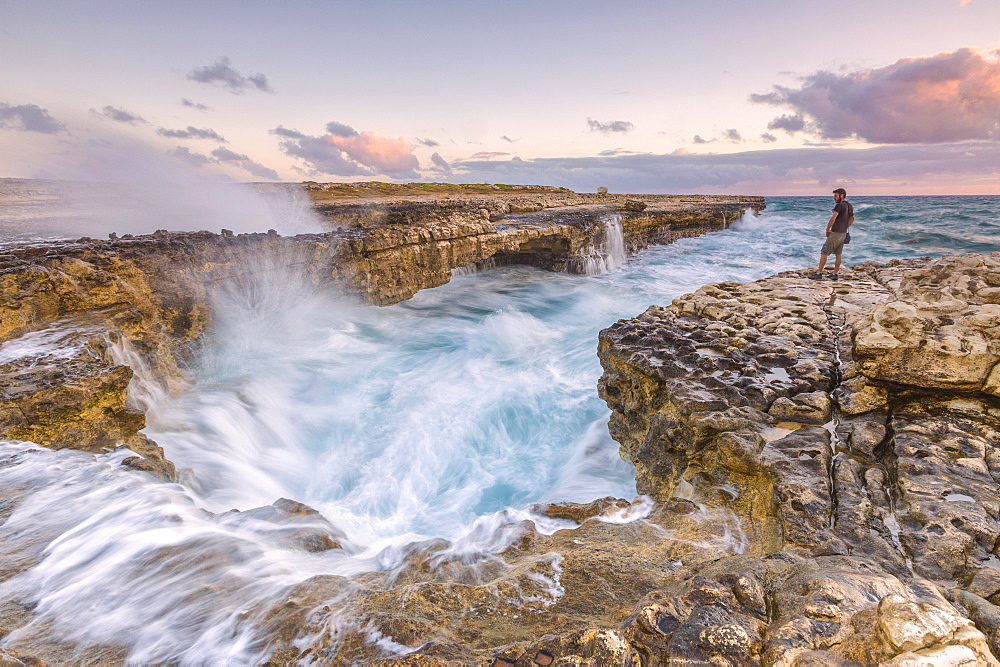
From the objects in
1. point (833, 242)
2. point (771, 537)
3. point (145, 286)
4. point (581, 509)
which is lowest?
point (581, 509)

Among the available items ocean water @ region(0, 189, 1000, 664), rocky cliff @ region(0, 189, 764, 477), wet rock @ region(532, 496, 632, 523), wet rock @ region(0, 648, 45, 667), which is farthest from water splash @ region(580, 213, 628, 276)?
wet rock @ region(0, 648, 45, 667)

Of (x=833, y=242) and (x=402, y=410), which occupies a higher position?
(x=833, y=242)

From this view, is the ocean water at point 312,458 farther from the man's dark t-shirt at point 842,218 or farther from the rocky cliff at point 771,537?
the man's dark t-shirt at point 842,218

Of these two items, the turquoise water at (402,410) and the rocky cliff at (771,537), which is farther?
the turquoise water at (402,410)

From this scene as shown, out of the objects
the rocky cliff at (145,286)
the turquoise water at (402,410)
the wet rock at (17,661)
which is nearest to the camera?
the wet rock at (17,661)

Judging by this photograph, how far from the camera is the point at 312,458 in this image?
6.34 m

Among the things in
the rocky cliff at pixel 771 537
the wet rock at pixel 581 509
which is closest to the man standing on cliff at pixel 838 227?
the rocky cliff at pixel 771 537

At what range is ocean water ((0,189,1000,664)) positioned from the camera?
2.45m

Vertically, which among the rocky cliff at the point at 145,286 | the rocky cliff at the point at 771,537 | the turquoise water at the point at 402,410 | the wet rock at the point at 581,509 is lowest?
the turquoise water at the point at 402,410

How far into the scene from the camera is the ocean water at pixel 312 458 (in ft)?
8.05

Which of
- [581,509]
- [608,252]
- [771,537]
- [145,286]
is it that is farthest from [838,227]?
[145,286]

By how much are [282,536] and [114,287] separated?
555 cm

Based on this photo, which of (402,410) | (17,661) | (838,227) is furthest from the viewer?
(838,227)

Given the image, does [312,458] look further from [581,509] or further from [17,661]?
[17,661]
